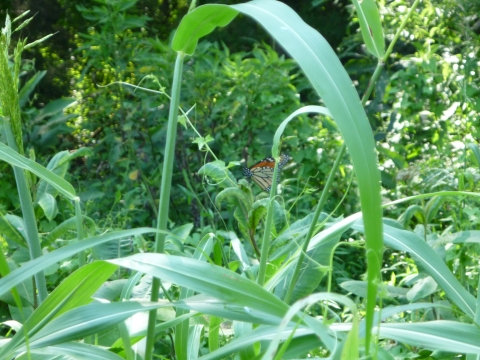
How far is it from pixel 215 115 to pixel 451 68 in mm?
1374

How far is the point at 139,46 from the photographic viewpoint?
3.92 metres

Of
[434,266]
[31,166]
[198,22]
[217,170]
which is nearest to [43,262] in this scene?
[31,166]

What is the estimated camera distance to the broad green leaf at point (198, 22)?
2.71ft

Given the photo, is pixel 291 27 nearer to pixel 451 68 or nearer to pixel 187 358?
pixel 187 358

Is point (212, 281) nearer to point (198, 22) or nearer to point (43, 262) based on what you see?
point (43, 262)

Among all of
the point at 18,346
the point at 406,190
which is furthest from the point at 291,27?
the point at 406,190

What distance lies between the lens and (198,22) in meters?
0.84

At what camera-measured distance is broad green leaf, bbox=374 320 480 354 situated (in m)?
0.82

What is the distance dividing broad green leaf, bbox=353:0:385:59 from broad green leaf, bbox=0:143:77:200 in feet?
1.63

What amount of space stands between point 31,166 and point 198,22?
1.07 ft

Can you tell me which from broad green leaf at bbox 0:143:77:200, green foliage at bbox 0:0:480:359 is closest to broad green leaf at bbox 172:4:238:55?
green foliage at bbox 0:0:480:359

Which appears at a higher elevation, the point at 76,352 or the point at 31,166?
the point at 31,166

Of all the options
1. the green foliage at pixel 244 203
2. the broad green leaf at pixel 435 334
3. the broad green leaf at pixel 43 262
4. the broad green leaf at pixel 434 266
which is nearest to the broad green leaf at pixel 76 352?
the green foliage at pixel 244 203

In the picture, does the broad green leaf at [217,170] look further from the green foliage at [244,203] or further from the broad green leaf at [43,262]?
the broad green leaf at [43,262]
